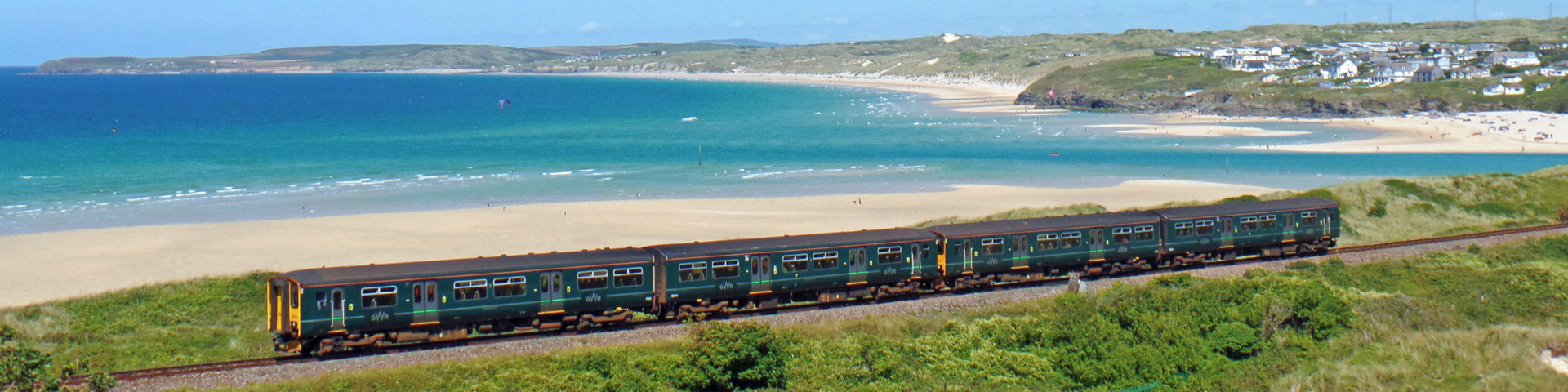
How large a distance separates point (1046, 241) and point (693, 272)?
32.5 feet

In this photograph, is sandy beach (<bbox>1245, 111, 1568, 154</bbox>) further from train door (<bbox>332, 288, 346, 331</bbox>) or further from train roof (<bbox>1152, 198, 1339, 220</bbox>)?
train door (<bbox>332, 288, 346, 331</bbox>)

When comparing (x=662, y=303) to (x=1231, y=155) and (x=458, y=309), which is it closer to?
(x=458, y=309)

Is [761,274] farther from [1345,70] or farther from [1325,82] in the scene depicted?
[1345,70]

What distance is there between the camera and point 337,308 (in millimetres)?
21469

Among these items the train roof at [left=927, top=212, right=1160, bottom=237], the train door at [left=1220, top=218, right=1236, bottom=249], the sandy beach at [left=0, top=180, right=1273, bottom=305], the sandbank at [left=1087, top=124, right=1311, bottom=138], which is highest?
the sandbank at [left=1087, top=124, right=1311, bottom=138]

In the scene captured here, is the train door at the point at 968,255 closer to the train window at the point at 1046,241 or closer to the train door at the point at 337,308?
the train window at the point at 1046,241

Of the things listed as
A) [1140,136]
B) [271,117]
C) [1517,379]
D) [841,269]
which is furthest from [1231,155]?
[271,117]

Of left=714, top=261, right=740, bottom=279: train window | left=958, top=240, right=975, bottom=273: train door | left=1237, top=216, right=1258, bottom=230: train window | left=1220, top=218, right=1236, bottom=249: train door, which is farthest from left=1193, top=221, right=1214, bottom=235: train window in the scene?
left=714, top=261, right=740, bottom=279: train window

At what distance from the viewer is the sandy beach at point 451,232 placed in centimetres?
3997

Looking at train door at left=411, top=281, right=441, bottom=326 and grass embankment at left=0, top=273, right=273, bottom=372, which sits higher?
train door at left=411, top=281, right=441, bottom=326

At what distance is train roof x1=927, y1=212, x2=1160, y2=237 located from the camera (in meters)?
28.9

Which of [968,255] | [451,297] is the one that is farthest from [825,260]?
[451,297]

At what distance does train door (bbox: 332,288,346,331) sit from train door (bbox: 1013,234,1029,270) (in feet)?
51.9

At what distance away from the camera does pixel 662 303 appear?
81.6 feet
